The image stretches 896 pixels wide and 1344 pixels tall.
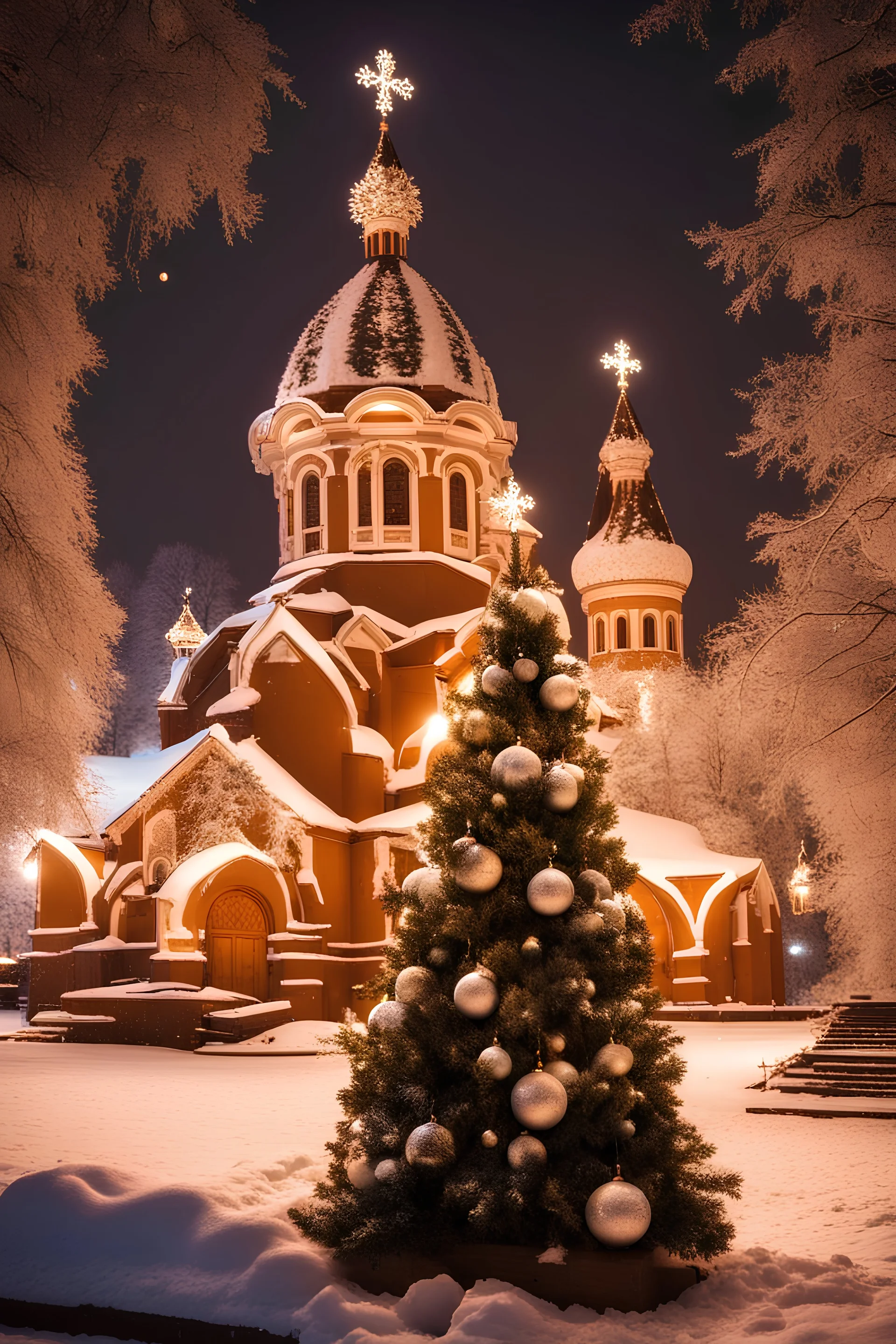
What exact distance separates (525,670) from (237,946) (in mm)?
17947

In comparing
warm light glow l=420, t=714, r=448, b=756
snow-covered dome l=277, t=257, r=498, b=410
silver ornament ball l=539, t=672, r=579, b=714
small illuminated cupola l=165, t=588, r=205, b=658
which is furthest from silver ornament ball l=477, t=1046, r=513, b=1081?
small illuminated cupola l=165, t=588, r=205, b=658

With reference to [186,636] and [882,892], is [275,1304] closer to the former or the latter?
[882,892]

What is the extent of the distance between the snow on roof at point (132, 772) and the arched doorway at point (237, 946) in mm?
2852

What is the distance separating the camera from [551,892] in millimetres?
5582

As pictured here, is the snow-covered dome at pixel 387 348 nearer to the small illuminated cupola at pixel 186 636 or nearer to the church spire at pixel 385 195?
the church spire at pixel 385 195

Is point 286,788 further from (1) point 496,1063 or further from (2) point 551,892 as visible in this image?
(1) point 496,1063

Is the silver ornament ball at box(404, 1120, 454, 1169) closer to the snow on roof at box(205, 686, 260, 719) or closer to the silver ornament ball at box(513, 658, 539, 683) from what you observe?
the silver ornament ball at box(513, 658, 539, 683)

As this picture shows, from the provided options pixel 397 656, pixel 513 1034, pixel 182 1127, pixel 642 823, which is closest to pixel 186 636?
pixel 397 656

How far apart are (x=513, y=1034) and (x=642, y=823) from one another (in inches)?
938

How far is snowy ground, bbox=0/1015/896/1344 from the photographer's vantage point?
4812 millimetres

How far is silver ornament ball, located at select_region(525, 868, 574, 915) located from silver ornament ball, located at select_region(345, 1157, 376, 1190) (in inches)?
53.8

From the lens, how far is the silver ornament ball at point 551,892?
5.58m

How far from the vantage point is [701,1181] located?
5465 mm

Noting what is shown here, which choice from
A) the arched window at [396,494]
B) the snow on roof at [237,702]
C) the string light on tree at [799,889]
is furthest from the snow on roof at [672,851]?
the arched window at [396,494]
